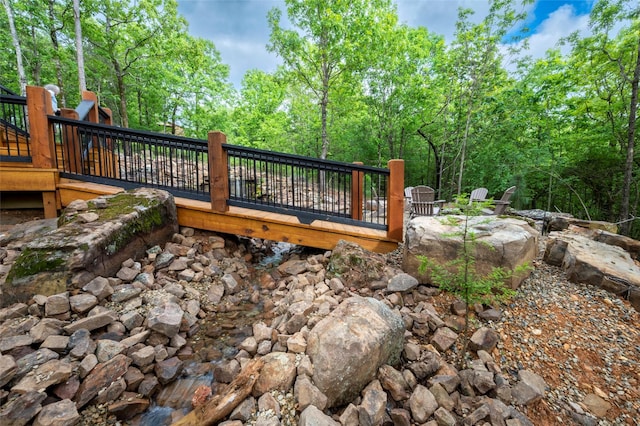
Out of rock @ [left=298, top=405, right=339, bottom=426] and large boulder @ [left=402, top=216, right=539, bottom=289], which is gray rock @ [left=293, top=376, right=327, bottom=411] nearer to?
rock @ [left=298, top=405, right=339, bottom=426]

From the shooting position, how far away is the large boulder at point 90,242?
228 centimetres

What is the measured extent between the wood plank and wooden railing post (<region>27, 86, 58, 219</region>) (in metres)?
0.10

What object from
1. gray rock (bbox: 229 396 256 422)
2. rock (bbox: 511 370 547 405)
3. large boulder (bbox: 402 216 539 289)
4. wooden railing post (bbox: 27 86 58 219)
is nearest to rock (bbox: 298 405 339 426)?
gray rock (bbox: 229 396 256 422)

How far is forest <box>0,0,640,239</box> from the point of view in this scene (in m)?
7.61

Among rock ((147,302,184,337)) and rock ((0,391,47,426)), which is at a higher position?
rock ((147,302,184,337))

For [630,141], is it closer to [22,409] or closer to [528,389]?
[528,389]

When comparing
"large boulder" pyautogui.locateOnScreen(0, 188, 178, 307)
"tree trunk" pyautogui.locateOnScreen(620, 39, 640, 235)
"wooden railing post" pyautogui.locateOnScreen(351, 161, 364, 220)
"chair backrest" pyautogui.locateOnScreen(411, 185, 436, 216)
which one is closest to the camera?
"large boulder" pyautogui.locateOnScreen(0, 188, 178, 307)

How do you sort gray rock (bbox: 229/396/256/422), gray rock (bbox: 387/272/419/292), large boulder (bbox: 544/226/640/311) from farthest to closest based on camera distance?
1. gray rock (bbox: 387/272/419/292)
2. large boulder (bbox: 544/226/640/311)
3. gray rock (bbox: 229/396/256/422)

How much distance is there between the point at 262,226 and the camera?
387cm

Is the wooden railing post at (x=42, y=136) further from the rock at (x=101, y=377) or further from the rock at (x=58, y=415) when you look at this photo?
the rock at (x=58, y=415)

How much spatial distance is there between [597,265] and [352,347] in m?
3.08

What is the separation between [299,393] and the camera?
1625 mm

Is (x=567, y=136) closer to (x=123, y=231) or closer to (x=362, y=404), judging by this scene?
(x=362, y=404)

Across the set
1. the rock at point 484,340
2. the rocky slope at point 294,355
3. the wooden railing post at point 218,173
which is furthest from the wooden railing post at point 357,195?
the rock at point 484,340
